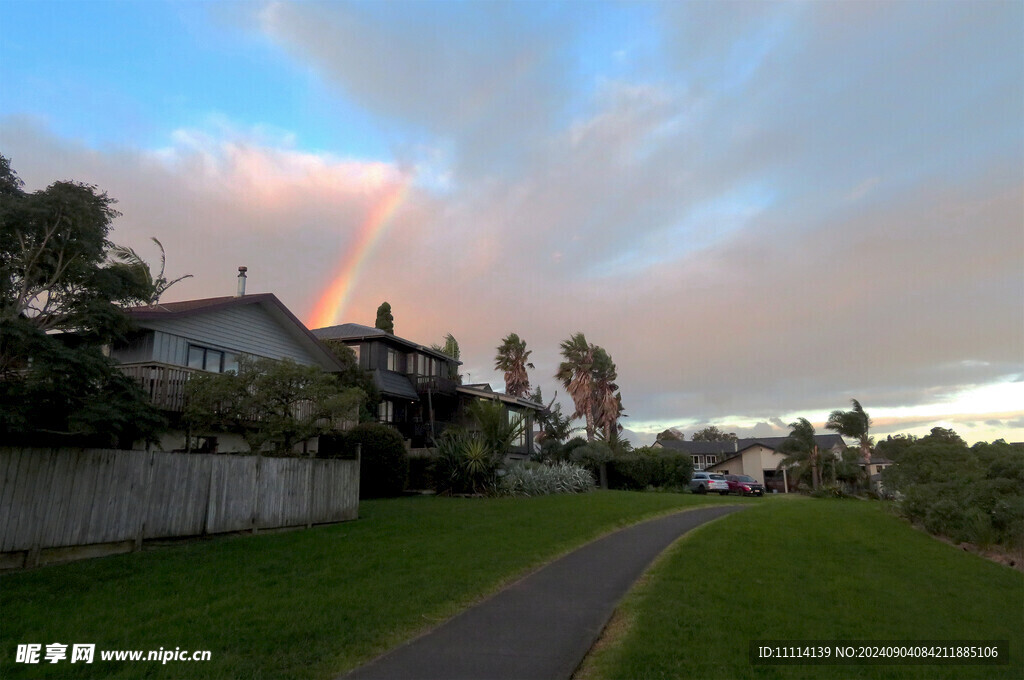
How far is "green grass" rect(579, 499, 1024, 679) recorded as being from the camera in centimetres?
602

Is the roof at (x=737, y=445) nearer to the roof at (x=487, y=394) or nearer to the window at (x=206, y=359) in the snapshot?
the roof at (x=487, y=394)

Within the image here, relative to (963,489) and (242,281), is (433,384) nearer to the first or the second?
(242,281)

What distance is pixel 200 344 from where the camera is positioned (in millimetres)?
21172

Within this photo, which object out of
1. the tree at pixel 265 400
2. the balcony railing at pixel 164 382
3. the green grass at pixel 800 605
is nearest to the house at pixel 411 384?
the balcony railing at pixel 164 382

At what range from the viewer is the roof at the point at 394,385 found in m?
32.4

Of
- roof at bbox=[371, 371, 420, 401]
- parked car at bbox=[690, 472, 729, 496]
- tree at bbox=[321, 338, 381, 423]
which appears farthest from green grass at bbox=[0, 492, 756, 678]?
parked car at bbox=[690, 472, 729, 496]

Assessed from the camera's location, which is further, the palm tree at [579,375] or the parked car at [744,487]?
the palm tree at [579,375]

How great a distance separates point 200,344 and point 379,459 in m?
7.21

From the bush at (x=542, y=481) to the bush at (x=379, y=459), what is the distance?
396cm

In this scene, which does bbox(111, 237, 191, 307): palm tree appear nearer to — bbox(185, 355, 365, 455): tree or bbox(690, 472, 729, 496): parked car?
bbox(185, 355, 365, 455): tree

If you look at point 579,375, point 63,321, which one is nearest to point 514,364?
point 579,375

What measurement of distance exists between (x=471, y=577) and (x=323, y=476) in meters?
8.09

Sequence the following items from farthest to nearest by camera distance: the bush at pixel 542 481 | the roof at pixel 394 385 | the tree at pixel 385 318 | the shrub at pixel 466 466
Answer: the tree at pixel 385 318 → the roof at pixel 394 385 → the bush at pixel 542 481 → the shrub at pixel 466 466

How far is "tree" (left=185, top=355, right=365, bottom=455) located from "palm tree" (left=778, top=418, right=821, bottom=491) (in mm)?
33273
